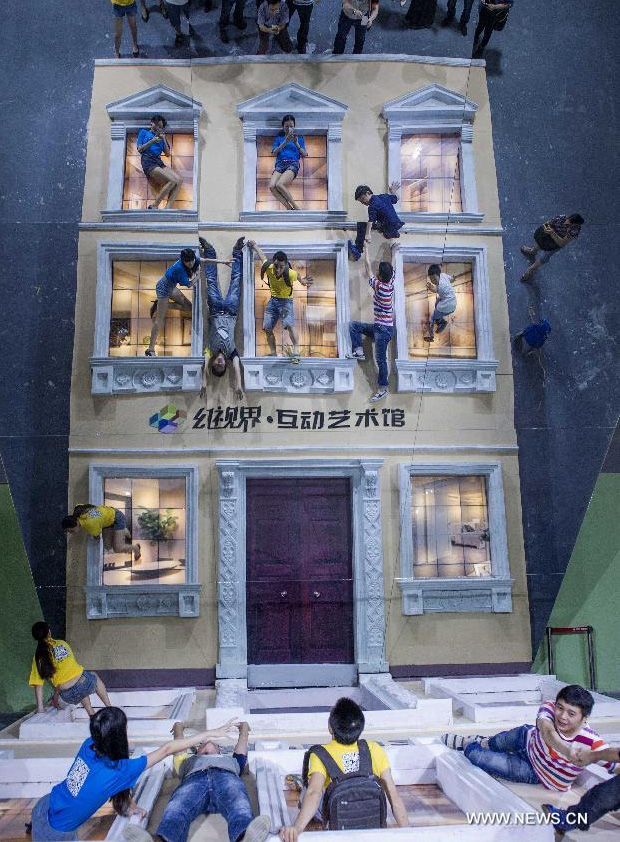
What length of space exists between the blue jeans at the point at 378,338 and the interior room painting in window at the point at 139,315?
0.92 meters

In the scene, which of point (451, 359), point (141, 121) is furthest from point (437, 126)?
point (141, 121)

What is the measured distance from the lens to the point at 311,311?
13.5ft

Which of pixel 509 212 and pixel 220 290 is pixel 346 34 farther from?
pixel 220 290

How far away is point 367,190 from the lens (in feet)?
13.6

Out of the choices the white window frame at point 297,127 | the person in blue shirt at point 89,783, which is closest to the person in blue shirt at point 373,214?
the white window frame at point 297,127

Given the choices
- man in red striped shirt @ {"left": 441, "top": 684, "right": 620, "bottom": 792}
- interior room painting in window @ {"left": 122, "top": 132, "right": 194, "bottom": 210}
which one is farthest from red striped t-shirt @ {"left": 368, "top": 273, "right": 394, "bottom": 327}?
man in red striped shirt @ {"left": 441, "top": 684, "right": 620, "bottom": 792}

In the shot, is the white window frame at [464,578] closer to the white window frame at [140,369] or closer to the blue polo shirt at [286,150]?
the white window frame at [140,369]

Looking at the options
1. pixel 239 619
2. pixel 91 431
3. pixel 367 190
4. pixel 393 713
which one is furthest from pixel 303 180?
pixel 393 713

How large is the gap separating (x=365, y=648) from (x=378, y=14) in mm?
3636

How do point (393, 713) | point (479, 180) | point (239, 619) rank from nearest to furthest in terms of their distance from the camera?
point (393, 713) < point (239, 619) < point (479, 180)

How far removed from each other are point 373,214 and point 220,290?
0.96 meters

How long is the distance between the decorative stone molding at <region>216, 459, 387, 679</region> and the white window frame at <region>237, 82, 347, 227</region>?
138cm

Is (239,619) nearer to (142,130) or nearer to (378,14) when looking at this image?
(142,130)

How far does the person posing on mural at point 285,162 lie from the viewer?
4.17 meters
